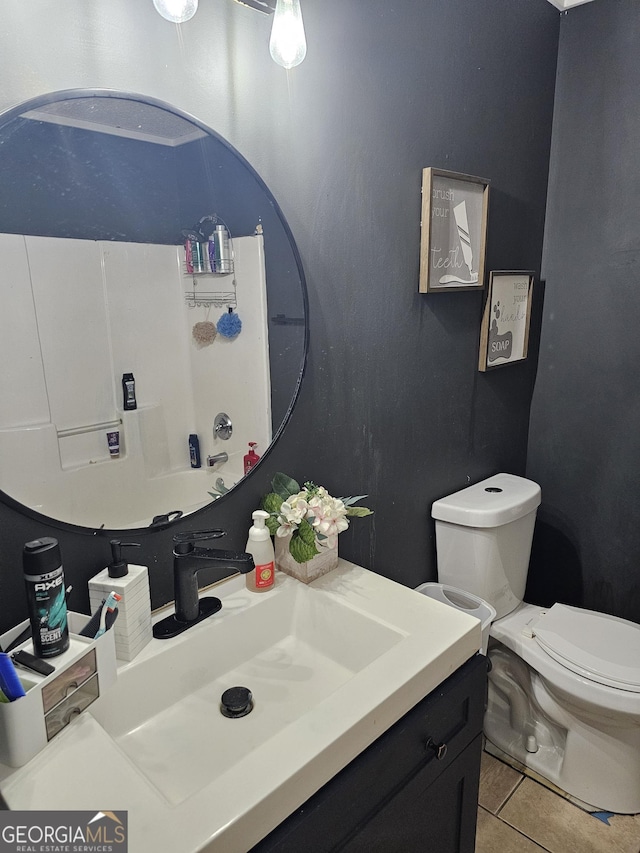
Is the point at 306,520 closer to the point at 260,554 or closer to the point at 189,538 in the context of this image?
the point at 260,554

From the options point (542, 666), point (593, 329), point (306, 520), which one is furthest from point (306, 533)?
point (593, 329)

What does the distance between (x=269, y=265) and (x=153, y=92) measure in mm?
371

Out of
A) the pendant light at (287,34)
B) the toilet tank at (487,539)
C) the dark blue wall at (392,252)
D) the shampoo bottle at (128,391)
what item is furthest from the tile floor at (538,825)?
the pendant light at (287,34)

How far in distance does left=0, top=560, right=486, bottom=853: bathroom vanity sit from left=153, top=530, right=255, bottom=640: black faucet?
0.03m

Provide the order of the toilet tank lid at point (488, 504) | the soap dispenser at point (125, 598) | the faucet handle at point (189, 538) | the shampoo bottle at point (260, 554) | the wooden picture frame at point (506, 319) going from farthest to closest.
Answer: the wooden picture frame at point (506, 319) < the toilet tank lid at point (488, 504) < the shampoo bottle at point (260, 554) < the faucet handle at point (189, 538) < the soap dispenser at point (125, 598)

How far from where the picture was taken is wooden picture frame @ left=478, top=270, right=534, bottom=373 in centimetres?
184

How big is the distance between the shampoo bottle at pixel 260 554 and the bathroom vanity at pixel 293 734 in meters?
0.03

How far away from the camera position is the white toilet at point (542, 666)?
1.56 metres

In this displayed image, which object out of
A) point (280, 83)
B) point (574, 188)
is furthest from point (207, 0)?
point (574, 188)

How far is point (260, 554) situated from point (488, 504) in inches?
32.5

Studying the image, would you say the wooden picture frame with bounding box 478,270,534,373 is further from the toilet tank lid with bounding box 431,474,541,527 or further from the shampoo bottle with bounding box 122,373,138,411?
the shampoo bottle with bounding box 122,373,138,411

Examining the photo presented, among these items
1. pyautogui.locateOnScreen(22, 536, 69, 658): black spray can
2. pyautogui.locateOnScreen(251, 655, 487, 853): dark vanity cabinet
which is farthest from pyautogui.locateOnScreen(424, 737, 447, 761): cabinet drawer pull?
pyautogui.locateOnScreen(22, 536, 69, 658): black spray can

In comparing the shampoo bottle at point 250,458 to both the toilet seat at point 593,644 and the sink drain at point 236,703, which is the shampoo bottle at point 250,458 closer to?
the sink drain at point 236,703

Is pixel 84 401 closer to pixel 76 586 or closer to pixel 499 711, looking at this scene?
pixel 76 586
